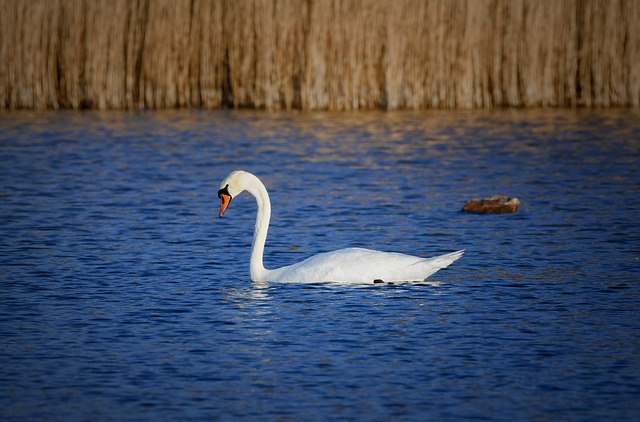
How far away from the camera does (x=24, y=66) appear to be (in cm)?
1919

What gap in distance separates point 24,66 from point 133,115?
6.62 ft

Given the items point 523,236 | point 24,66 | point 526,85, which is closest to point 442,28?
point 526,85

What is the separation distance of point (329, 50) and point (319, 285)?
10.3 meters

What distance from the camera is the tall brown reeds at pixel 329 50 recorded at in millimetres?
18875

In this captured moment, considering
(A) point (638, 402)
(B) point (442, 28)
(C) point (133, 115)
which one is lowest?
(A) point (638, 402)

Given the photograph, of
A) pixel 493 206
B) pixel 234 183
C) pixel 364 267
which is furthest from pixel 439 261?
pixel 493 206

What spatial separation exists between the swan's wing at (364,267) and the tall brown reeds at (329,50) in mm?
10179

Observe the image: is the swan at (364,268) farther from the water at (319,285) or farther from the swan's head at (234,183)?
the swan's head at (234,183)

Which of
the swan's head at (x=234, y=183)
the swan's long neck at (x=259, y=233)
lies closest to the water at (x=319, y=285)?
the swan's long neck at (x=259, y=233)

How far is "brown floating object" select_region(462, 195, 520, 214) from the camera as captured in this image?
12.4 meters

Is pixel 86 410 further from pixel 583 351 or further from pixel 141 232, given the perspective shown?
pixel 141 232

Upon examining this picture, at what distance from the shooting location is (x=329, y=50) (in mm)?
18828

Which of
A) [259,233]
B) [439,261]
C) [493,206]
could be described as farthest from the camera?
[493,206]

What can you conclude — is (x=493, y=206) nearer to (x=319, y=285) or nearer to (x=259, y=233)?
(x=259, y=233)
